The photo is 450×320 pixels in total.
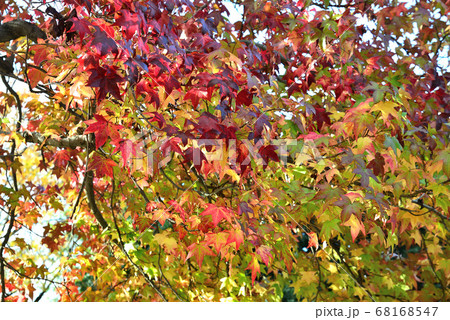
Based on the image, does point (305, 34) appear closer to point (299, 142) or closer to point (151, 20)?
point (299, 142)

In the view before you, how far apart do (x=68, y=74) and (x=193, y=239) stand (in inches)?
57.1

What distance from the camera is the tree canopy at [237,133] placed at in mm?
2160

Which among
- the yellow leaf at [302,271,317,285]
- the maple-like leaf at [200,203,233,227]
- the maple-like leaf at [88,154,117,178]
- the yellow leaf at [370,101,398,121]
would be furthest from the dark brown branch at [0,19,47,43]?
the yellow leaf at [302,271,317,285]

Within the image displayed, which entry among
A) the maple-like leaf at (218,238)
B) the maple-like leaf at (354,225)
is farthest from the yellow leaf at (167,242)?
the maple-like leaf at (354,225)

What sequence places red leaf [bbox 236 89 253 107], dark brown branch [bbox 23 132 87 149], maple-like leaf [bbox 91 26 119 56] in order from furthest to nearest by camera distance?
dark brown branch [bbox 23 132 87 149] → red leaf [bbox 236 89 253 107] → maple-like leaf [bbox 91 26 119 56]

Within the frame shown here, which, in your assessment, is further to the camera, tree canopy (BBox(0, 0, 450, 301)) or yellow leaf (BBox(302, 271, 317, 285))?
yellow leaf (BBox(302, 271, 317, 285))

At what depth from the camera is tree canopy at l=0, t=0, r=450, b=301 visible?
216cm

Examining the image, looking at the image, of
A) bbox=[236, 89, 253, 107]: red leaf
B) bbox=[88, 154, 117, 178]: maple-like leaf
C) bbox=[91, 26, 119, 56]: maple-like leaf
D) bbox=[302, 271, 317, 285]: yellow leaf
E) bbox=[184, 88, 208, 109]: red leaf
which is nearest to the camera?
bbox=[91, 26, 119, 56]: maple-like leaf

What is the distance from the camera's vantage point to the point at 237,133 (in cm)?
229

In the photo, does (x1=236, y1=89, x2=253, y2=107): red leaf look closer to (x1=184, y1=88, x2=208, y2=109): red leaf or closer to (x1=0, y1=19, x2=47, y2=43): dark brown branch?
(x1=184, y1=88, x2=208, y2=109): red leaf

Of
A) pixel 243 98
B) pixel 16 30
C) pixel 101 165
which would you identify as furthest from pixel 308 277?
pixel 16 30

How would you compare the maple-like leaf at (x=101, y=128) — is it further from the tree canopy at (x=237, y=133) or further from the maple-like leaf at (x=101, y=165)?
the maple-like leaf at (x=101, y=165)

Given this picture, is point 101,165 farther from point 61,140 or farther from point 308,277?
point 308,277

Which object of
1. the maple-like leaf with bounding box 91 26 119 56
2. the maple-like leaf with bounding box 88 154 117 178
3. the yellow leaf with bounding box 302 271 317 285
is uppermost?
the maple-like leaf with bounding box 91 26 119 56
